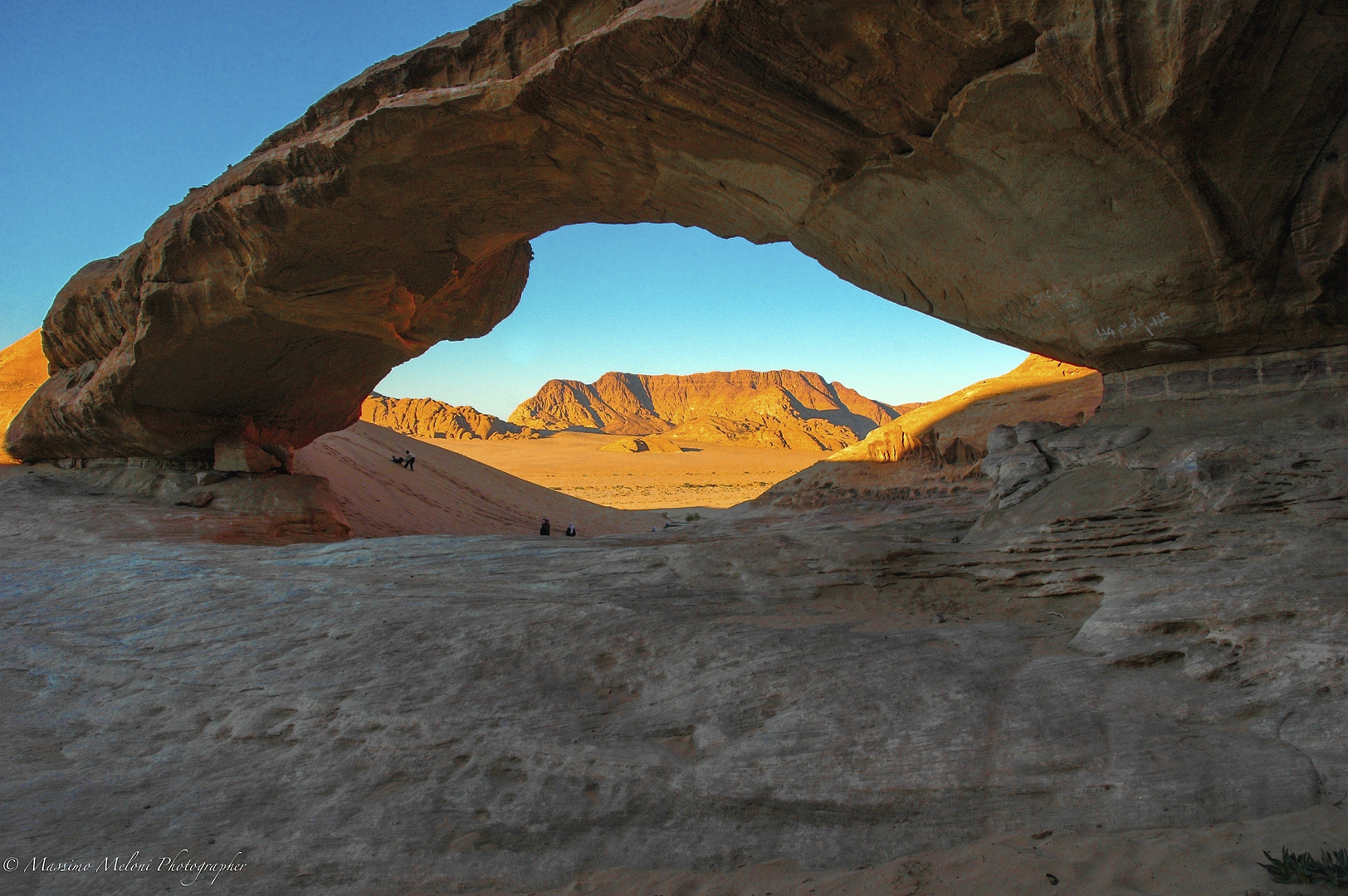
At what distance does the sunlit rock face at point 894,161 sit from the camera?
4059mm

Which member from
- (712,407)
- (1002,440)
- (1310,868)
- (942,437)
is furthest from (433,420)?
(1310,868)

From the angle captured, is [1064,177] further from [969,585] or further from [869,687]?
[869,687]

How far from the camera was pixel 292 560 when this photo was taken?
627 centimetres

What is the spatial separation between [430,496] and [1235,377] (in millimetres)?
16769

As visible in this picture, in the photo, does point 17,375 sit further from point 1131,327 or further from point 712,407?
point 712,407

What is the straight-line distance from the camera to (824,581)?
4.88 m

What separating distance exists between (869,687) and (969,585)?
1.65 m

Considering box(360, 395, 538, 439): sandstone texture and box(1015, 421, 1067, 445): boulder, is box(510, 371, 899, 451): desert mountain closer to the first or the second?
box(360, 395, 538, 439): sandstone texture

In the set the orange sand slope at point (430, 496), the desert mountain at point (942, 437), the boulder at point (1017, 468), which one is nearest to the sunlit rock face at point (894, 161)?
the boulder at point (1017, 468)

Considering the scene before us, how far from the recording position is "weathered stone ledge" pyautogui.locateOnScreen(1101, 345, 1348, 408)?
481 cm

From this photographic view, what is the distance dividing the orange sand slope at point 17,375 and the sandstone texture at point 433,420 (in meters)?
45.4

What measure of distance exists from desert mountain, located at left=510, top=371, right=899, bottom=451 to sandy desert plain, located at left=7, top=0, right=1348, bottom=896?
5779 centimetres

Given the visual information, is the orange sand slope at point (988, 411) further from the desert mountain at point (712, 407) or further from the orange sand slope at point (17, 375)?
the desert mountain at point (712, 407)

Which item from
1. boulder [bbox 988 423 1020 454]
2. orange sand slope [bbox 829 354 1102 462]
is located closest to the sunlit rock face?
boulder [bbox 988 423 1020 454]
